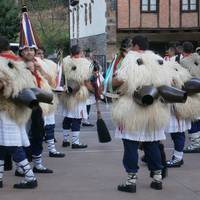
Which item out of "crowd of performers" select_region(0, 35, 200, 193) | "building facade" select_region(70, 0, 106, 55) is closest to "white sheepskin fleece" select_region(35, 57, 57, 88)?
"crowd of performers" select_region(0, 35, 200, 193)

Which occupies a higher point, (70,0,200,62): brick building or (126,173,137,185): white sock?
(70,0,200,62): brick building

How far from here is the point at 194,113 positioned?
8.84 m

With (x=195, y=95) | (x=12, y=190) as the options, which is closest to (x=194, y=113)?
(x=195, y=95)

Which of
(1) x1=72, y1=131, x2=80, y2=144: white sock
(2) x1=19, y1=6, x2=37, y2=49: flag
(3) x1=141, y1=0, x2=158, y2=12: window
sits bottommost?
(1) x1=72, y1=131, x2=80, y2=144: white sock

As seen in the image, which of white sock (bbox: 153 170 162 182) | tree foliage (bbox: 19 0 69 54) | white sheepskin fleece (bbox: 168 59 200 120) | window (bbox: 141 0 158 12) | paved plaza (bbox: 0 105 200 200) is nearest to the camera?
paved plaza (bbox: 0 105 200 200)

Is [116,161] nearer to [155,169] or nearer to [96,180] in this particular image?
[96,180]

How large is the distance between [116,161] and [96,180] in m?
1.58

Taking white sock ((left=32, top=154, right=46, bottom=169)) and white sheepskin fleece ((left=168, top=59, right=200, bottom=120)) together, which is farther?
white sock ((left=32, top=154, right=46, bottom=169))

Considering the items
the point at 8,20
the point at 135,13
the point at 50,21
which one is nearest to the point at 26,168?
the point at 8,20

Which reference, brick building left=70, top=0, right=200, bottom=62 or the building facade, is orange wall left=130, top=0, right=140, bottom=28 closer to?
brick building left=70, top=0, right=200, bottom=62

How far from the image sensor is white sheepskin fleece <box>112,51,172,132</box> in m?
7.21

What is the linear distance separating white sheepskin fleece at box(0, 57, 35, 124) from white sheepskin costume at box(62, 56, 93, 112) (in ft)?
11.4

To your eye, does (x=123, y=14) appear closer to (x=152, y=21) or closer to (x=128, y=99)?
(x=152, y=21)

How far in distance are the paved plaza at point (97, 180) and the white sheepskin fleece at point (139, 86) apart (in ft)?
2.83
